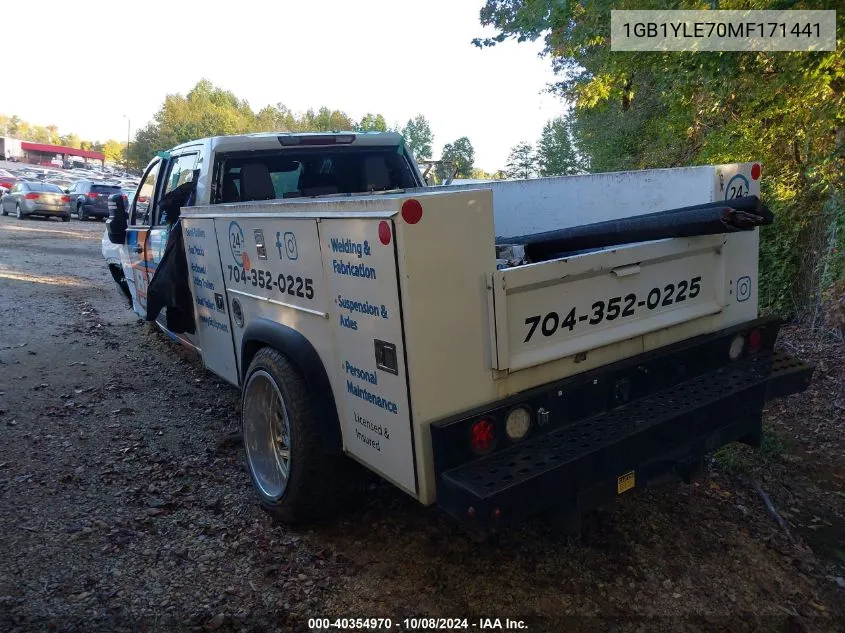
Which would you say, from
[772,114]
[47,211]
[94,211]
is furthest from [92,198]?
[772,114]

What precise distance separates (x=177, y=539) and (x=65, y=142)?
14466cm

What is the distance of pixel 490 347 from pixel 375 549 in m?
1.38

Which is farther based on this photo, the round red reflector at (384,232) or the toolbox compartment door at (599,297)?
the toolbox compartment door at (599,297)

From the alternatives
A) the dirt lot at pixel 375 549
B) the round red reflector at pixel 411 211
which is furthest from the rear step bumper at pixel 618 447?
the round red reflector at pixel 411 211

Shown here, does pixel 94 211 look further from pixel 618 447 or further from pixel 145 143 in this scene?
pixel 145 143

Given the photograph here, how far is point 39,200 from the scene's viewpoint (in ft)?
78.3

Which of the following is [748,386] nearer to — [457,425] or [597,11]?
[457,425]

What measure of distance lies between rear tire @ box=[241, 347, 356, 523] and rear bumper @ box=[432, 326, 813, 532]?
0.93m

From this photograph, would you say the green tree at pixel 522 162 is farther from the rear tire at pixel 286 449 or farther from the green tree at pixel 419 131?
the green tree at pixel 419 131

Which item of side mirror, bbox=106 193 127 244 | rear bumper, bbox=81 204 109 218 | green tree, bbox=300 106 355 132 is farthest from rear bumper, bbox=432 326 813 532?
green tree, bbox=300 106 355 132

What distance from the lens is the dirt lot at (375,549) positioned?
2932 millimetres

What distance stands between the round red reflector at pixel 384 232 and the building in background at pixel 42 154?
9212 centimetres

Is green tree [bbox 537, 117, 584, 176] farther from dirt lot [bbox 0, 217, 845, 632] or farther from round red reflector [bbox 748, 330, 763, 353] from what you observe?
round red reflector [bbox 748, 330, 763, 353]

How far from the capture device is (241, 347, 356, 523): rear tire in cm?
328
